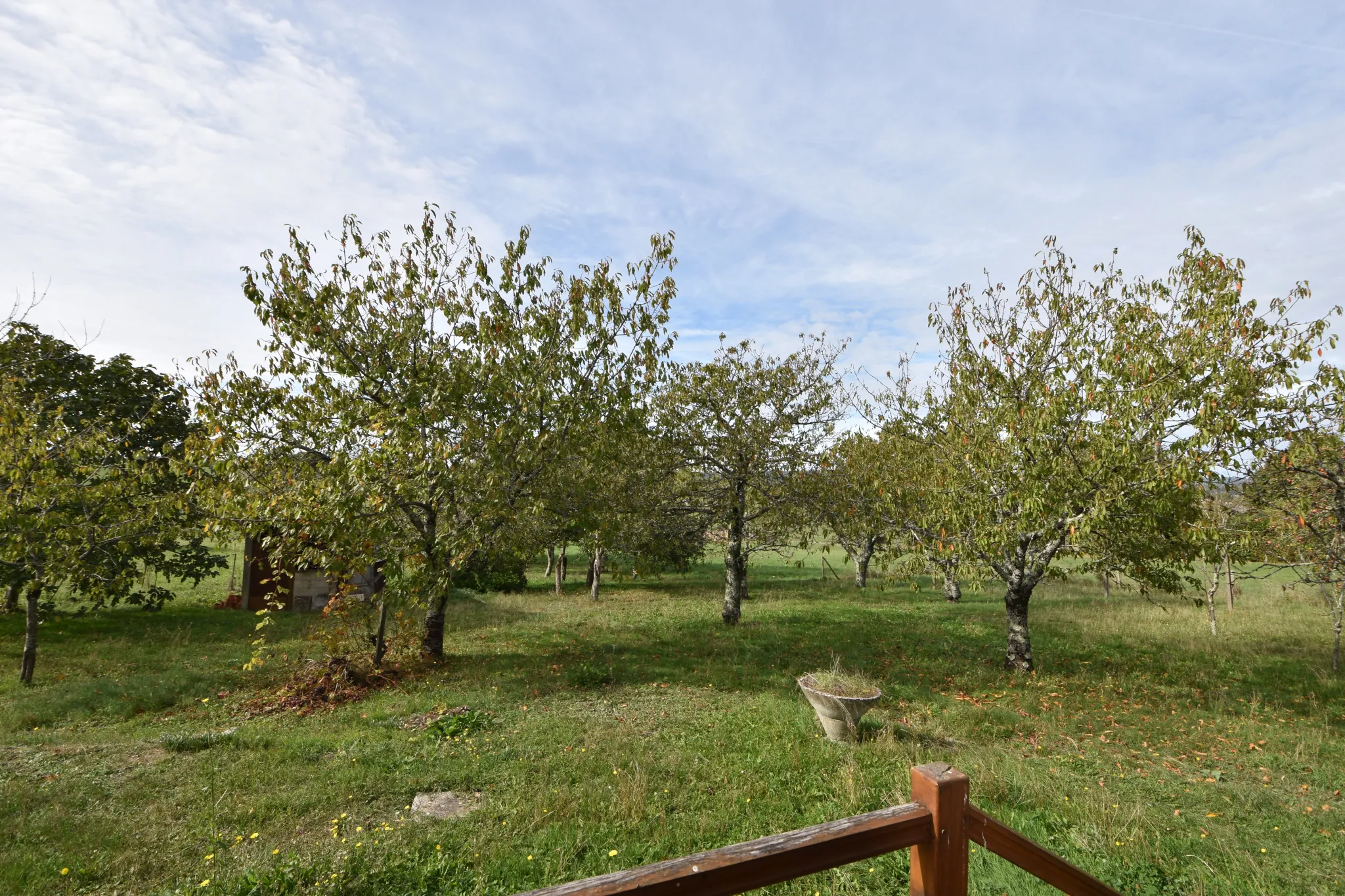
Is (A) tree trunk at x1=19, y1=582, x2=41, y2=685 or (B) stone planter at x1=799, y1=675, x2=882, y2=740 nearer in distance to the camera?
(B) stone planter at x1=799, y1=675, x2=882, y2=740

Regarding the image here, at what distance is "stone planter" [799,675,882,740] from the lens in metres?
8.34

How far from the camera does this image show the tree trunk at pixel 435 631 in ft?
43.9

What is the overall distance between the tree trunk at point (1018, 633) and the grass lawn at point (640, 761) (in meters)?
0.45

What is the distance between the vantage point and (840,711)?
839 centimetres

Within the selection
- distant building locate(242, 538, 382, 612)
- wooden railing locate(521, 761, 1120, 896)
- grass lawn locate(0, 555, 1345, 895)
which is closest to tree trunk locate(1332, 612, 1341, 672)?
grass lawn locate(0, 555, 1345, 895)

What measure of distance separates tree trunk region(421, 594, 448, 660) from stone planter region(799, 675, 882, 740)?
8464 millimetres

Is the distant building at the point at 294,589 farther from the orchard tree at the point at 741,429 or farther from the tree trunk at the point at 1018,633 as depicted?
the tree trunk at the point at 1018,633

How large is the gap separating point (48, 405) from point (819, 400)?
21.3 metres

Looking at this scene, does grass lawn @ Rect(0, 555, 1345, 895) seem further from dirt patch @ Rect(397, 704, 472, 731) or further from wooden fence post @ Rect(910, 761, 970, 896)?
wooden fence post @ Rect(910, 761, 970, 896)

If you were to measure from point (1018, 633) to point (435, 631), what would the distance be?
12.8m

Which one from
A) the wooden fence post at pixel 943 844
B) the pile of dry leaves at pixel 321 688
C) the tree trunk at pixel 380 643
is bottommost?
the pile of dry leaves at pixel 321 688

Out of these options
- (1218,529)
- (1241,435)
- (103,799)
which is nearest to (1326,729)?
(1218,529)

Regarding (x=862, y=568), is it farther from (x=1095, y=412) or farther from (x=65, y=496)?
(x=65, y=496)

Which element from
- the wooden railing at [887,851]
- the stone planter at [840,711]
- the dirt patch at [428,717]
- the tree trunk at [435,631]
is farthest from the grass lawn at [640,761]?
the wooden railing at [887,851]
